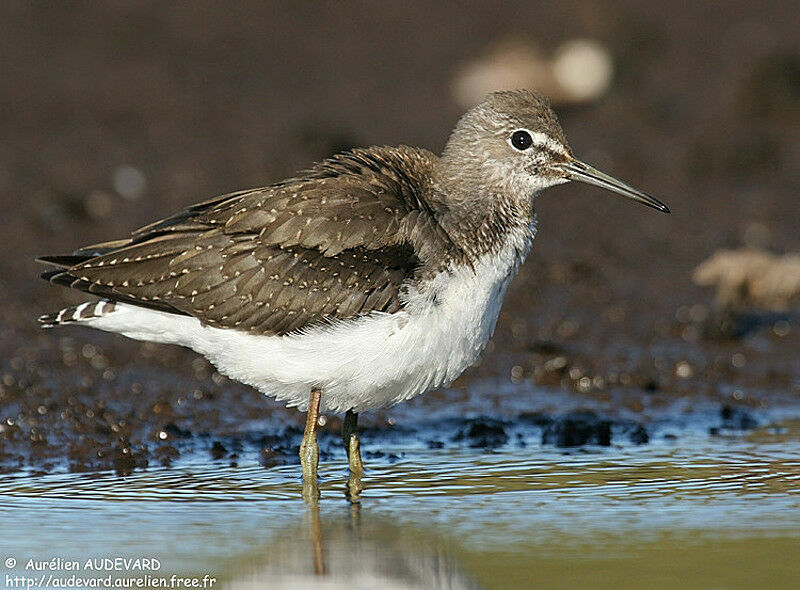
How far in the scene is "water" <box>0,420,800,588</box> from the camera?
22.5ft

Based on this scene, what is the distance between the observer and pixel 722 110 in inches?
679

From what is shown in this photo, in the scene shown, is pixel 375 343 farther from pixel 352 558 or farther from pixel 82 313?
pixel 82 313

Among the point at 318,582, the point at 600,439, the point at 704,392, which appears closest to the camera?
the point at 318,582

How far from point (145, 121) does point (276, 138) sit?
1.80 metres

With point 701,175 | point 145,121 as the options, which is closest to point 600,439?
point 701,175

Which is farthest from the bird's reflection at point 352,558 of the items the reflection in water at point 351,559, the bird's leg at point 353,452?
the bird's leg at point 353,452

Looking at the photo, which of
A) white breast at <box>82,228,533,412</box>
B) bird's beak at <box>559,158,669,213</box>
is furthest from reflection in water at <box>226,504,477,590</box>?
bird's beak at <box>559,158,669,213</box>

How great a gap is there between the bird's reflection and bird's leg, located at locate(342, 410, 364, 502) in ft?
2.33

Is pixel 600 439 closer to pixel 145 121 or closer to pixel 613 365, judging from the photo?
pixel 613 365

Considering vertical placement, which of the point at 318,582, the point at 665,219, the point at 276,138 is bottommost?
the point at 318,582

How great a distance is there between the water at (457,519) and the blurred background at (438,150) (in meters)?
0.36

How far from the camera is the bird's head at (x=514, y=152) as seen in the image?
8781mm

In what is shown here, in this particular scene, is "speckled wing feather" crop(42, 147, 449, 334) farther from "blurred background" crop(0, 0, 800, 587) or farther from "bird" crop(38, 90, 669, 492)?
"blurred background" crop(0, 0, 800, 587)

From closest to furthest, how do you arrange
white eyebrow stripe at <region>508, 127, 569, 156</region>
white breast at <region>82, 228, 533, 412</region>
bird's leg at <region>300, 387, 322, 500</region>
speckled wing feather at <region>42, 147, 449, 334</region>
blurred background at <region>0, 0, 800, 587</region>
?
white breast at <region>82, 228, 533, 412</region>
speckled wing feather at <region>42, 147, 449, 334</region>
bird's leg at <region>300, 387, 322, 500</region>
white eyebrow stripe at <region>508, 127, 569, 156</region>
blurred background at <region>0, 0, 800, 587</region>
